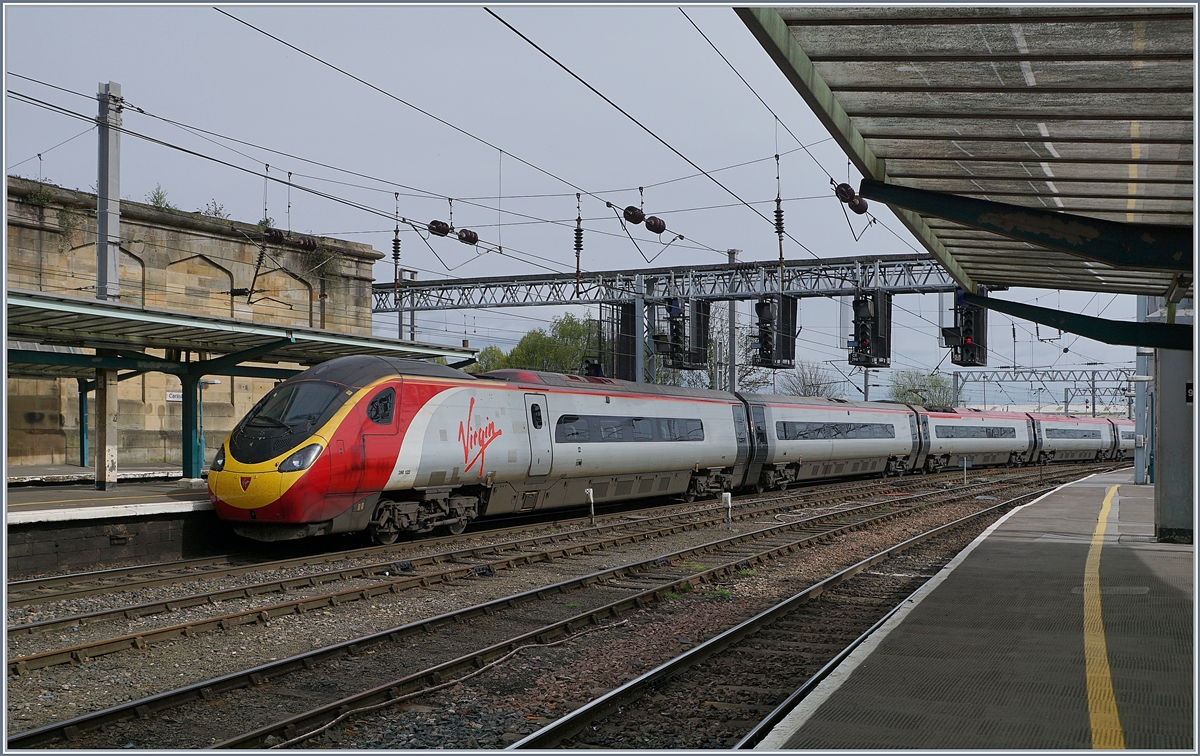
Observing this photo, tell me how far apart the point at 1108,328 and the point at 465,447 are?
9.40 meters

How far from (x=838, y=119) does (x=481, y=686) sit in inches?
205

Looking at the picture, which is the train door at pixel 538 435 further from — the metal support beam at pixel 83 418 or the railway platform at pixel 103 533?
the metal support beam at pixel 83 418

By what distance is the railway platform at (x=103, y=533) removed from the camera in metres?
12.6

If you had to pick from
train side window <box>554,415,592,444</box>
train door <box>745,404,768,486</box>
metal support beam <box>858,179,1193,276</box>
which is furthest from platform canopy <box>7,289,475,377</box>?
metal support beam <box>858,179,1193,276</box>

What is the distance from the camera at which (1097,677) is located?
692 centimetres

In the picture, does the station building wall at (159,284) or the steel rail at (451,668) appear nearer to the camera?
the steel rail at (451,668)

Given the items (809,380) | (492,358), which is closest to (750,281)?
(492,358)

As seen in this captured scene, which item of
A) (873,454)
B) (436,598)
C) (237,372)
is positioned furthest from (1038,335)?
(436,598)

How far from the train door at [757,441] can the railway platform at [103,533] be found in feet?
47.5

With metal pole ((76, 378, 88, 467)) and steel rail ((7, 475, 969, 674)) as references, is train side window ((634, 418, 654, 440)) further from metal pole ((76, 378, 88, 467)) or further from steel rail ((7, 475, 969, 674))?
metal pole ((76, 378, 88, 467))

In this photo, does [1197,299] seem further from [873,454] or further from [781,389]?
[781,389]

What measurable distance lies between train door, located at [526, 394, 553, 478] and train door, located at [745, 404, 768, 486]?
9481mm

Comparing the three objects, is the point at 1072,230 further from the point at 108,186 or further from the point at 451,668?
the point at 108,186

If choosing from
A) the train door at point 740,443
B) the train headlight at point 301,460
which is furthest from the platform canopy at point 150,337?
the train door at point 740,443
